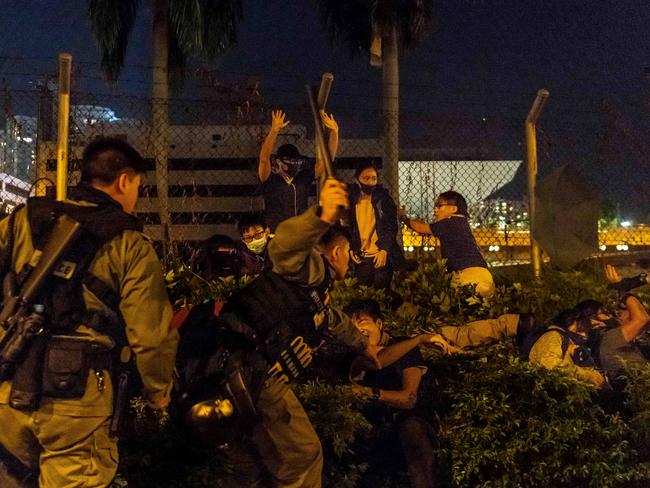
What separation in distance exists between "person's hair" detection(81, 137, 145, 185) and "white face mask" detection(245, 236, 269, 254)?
269 centimetres

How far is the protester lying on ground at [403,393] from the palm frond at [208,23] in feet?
35.7

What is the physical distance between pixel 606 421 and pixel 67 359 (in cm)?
316

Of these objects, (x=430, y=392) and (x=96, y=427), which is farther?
(x=430, y=392)

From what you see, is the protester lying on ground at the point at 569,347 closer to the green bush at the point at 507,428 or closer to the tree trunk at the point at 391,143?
the green bush at the point at 507,428

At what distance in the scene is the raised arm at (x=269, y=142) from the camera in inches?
233

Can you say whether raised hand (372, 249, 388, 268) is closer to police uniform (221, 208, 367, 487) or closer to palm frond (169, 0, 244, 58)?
police uniform (221, 208, 367, 487)

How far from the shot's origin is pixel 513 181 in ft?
23.6

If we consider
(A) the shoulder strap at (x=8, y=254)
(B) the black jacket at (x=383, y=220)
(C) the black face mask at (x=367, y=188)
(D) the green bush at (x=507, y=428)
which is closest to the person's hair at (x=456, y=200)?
(B) the black jacket at (x=383, y=220)

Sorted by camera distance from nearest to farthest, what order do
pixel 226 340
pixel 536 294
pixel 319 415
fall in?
pixel 226 340 < pixel 319 415 < pixel 536 294

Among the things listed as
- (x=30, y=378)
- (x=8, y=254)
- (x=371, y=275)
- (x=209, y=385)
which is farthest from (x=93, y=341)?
(x=371, y=275)

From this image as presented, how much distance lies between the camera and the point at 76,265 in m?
2.77

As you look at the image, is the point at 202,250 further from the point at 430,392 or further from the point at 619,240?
the point at 619,240

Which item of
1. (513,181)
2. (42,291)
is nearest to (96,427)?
(42,291)

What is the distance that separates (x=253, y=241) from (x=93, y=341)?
3.03 metres
